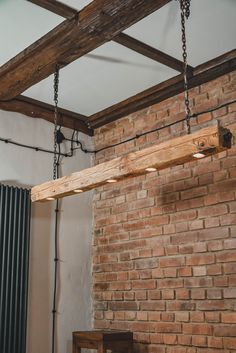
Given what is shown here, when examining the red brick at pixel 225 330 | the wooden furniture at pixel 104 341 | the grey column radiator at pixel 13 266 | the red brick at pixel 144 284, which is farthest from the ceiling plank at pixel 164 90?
the wooden furniture at pixel 104 341

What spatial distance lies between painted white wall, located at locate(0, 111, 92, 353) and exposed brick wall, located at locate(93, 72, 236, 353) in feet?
0.43

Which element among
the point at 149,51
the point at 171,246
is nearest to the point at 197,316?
the point at 171,246

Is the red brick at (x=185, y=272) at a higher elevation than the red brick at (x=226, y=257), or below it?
below

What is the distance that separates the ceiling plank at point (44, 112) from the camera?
397 centimetres

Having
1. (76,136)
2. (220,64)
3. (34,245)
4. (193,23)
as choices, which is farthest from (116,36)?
(34,245)

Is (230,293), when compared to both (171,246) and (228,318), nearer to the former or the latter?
(228,318)

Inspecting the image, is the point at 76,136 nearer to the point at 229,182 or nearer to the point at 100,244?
the point at 100,244

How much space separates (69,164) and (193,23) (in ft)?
6.18

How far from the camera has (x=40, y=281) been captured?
3867 millimetres

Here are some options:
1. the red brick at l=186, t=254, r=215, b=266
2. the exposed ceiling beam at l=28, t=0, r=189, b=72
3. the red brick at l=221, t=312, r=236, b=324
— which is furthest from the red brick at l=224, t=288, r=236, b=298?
the exposed ceiling beam at l=28, t=0, r=189, b=72

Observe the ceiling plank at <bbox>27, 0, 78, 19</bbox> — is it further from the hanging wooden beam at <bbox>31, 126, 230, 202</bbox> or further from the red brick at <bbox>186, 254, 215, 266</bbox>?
the red brick at <bbox>186, 254, 215, 266</bbox>

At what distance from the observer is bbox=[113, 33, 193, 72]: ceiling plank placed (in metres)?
3.06

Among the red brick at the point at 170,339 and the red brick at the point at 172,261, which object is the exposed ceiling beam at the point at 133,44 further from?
the red brick at the point at 170,339

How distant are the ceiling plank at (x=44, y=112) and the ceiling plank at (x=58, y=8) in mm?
1325
